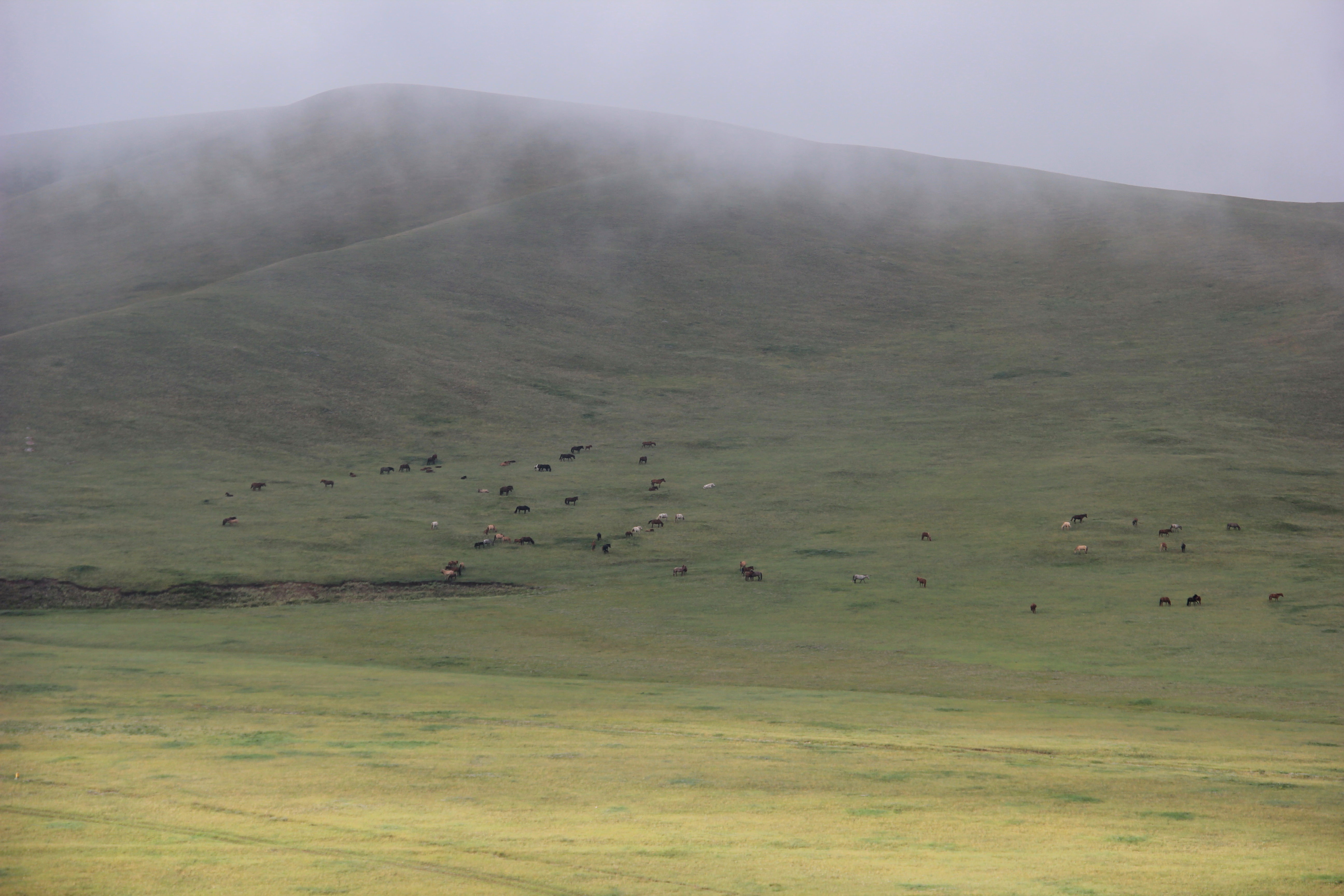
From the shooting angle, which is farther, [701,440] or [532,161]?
[532,161]

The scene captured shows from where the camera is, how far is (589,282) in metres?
124

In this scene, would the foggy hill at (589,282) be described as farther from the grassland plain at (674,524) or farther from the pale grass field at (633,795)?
the pale grass field at (633,795)

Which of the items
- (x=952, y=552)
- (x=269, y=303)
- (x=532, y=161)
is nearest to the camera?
(x=952, y=552)

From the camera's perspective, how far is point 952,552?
2106 inches

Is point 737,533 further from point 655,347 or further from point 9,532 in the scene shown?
point 655,347

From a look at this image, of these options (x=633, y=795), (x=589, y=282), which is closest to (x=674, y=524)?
(x=633, y=795)

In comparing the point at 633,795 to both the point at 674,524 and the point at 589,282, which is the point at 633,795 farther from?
the point at 589,282

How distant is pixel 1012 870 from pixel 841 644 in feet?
86.0

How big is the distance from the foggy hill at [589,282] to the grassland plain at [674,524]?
0.71m

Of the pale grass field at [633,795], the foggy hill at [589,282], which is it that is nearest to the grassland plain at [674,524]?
the pale grass field at [633,795]

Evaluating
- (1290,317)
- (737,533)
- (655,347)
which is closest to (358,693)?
(737,533)

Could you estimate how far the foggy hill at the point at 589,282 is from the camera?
89.6m

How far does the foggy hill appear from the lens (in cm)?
8962

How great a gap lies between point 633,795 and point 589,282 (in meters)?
109
